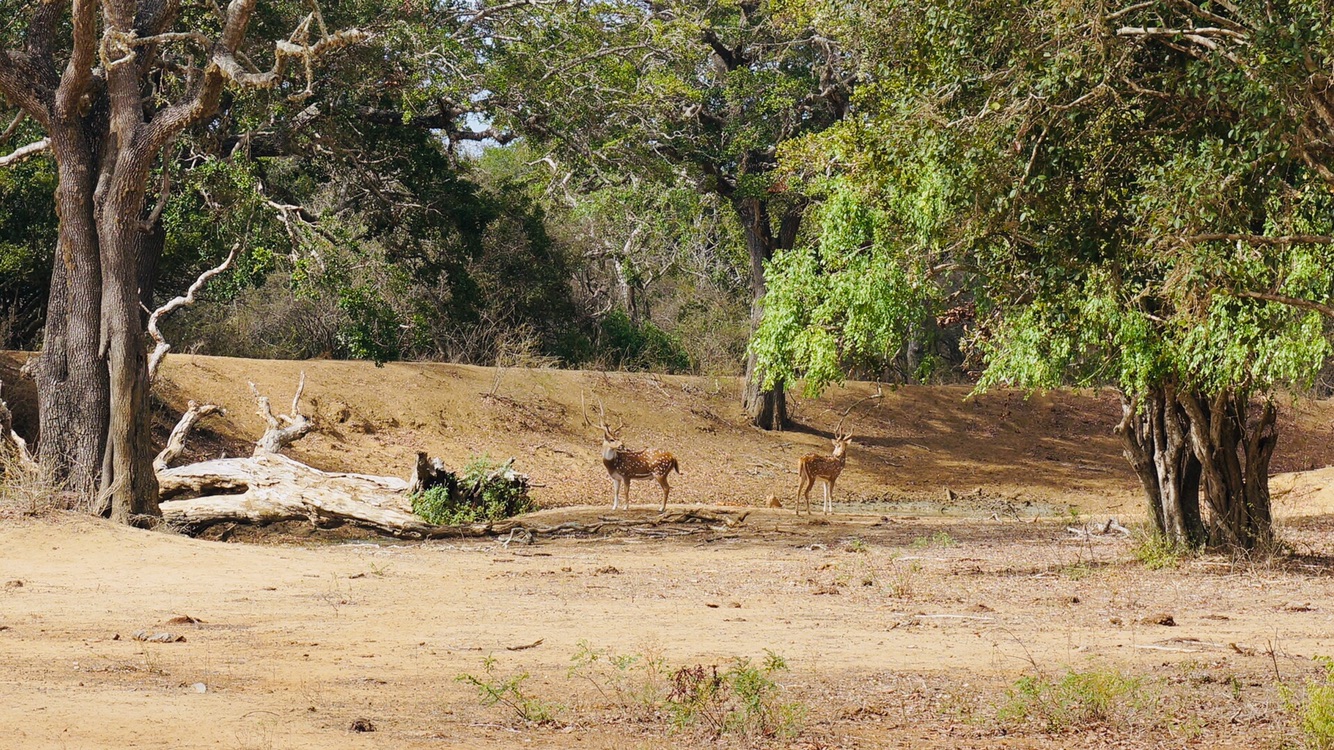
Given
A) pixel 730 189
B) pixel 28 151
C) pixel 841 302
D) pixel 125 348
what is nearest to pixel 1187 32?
pixel 841 302

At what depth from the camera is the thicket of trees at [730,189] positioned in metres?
9.53

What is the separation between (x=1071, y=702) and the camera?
23.8 ft

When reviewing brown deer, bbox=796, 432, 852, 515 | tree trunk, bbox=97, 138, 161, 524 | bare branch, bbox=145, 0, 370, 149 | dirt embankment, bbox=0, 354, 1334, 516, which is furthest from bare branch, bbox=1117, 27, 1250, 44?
dirt embankment, bbox=0, 354, 1334, 516

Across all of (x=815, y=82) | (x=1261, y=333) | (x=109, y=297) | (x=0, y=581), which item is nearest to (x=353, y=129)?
(x=109, y=297)

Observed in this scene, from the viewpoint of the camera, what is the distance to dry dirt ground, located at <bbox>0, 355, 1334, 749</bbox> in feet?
22.7

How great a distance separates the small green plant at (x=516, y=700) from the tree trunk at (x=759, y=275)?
65.2ft

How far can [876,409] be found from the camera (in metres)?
34.1

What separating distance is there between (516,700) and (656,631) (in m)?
2.65

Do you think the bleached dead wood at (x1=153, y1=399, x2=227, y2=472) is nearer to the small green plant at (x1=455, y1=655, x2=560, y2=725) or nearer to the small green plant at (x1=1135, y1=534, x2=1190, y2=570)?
the small green plant at (x1=455, y1=655, x2=560, y2=725)

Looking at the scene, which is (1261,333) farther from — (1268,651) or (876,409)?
(876,409)

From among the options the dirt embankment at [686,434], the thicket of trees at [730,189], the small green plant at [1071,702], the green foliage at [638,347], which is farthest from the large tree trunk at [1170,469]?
the green foliage at [638,347]

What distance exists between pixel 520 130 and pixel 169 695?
1638cm

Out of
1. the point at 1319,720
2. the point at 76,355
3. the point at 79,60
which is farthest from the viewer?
the point at 76,355

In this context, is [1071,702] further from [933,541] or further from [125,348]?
[125,348]
